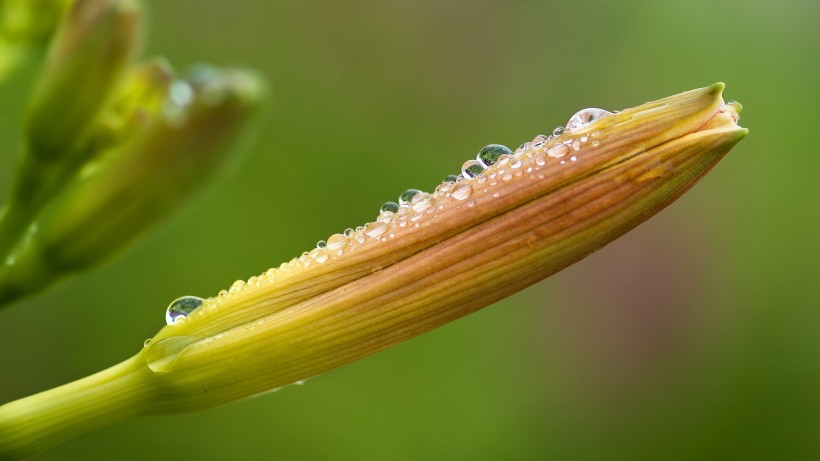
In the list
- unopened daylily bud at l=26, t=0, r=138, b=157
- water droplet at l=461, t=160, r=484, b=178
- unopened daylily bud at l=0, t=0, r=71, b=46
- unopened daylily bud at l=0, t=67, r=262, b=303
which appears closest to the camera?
unopened daylily bud at l=0, t=67, r=262, b=303

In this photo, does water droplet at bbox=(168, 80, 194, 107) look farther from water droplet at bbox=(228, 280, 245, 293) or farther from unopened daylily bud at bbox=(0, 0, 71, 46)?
unopened daylily bud at bbox=(0, 0, 71, 46)

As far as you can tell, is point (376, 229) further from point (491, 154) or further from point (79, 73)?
point (79, 73)

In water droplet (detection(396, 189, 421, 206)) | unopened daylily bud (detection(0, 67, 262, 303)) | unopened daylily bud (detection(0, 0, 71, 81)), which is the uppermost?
unopened daylily bud (detection(0, 0, 71, 81))

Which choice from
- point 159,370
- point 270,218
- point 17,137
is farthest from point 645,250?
→ point 159,370

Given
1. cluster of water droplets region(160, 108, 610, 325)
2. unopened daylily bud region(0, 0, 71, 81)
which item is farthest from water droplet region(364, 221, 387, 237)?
unopened daylily bud region(0, 0, 71, 81)

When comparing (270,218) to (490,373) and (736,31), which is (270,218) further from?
(736,31)

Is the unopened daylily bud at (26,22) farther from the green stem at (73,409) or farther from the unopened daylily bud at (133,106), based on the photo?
the green stem at (73,409)
